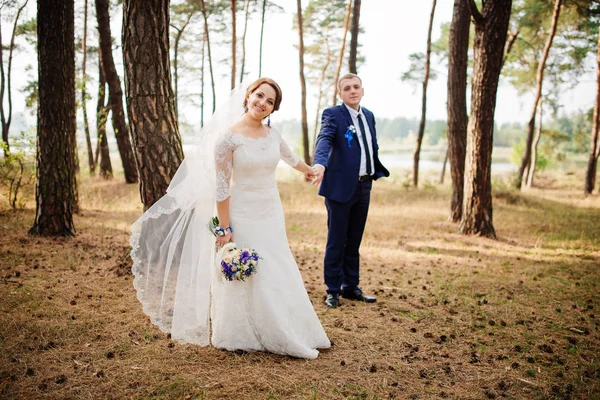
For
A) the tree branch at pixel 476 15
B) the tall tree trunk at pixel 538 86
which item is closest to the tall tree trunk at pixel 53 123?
the tree branch at pixel 476 15

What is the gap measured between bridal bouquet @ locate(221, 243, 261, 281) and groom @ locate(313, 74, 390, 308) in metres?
1.57

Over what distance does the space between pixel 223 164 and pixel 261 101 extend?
0.59m

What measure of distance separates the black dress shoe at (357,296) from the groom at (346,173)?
0.01 metres

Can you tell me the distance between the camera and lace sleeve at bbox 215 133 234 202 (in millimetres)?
3363

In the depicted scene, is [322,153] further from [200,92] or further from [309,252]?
[200,92]

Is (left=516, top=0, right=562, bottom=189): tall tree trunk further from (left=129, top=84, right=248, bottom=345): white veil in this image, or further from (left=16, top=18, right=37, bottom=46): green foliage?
(left=16, top=18, right=37, bottom=46): green foliage

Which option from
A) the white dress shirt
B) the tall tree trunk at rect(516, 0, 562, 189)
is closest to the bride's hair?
the white dress shirt

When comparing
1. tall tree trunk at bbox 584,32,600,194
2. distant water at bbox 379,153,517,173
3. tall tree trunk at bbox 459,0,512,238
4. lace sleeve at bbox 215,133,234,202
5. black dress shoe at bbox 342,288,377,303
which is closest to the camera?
lace sleeve at bbox 215,133,234,202

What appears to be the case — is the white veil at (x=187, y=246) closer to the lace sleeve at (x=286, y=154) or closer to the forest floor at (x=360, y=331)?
the forest floor at (x=360, y=331)

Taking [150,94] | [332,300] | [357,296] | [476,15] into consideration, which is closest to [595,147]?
[476,15]

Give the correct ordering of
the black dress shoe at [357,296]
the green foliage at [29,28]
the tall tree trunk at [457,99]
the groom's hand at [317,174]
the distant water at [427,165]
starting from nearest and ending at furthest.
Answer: the groom's hand at [317,174] → the black dress shoe at [357,296] → the tall tree trunk at [457,99] → the green foliage at [29,28] → the distant water at [427,165]

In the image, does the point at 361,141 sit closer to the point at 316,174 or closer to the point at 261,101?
the point at 316,174

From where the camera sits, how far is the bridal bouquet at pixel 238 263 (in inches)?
127

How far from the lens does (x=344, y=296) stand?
521 centimetres
